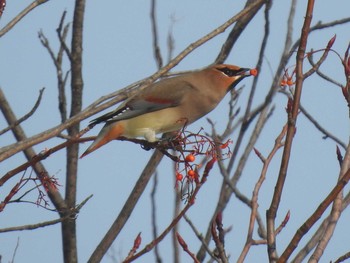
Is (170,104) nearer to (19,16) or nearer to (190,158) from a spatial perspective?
(190,158)

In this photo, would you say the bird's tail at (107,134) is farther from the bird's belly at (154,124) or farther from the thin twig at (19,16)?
the thin twig at (19,16)

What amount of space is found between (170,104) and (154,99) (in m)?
0.08

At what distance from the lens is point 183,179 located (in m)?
2.54

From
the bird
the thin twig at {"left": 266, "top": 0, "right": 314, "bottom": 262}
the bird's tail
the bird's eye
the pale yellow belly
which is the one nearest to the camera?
the thin twig at {"left": 266, "top": 0, "right": 314, "bottom": 262}

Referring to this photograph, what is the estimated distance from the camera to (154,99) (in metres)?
3.46

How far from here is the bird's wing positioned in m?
3.27

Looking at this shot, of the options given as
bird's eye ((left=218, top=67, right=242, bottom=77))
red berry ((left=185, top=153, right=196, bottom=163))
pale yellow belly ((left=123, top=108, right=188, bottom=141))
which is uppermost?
bird's eye ((left=218, top=67, right=242, bottom=77))

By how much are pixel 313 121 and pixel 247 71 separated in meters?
0.48

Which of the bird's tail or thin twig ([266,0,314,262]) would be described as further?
the bird's tail

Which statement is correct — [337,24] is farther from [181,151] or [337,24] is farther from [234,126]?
[181,151]

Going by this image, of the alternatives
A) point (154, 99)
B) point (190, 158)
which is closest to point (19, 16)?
point (190, 158)

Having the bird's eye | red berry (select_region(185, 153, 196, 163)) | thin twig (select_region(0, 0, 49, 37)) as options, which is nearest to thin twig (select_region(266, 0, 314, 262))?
red berry (select_region(185, 153, 196, 163))

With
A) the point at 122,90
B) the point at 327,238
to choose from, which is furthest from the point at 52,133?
the point at 327,238

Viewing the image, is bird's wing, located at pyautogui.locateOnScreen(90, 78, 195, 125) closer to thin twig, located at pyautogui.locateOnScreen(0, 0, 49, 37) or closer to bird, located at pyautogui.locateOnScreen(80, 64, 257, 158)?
bird, located at pyautogui.locateOnScreen(80, 64, 257, 158)
